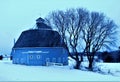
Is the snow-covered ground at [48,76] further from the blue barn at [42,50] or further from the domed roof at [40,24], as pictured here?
the domed roof at [40,24]

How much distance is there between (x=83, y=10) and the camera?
44.4 metres

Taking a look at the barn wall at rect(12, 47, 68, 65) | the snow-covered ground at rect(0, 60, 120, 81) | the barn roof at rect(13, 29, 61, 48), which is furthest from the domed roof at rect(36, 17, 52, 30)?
the snow-covered ground at rect(0, 60, 120, 81)

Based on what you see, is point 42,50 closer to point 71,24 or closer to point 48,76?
point 71,24

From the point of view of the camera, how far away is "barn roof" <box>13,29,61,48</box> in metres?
47.4

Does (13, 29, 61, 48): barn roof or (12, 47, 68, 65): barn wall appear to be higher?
(13, 29, 61, 48): barn roof

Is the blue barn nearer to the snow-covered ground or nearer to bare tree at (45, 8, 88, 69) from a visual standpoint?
bare tree at (45, 8, 88, 69)

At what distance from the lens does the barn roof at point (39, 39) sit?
47.4 meters

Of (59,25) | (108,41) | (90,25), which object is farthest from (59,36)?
(108,41)

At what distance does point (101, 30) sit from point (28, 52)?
14.9 m

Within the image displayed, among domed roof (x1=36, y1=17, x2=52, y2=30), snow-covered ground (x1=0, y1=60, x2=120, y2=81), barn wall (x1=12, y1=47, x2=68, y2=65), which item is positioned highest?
domed roof (x1=36, y1=17, x2=52, y2=30)

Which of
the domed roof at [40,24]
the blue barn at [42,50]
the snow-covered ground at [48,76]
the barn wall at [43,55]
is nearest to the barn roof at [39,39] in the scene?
the blue barn at [42,50]

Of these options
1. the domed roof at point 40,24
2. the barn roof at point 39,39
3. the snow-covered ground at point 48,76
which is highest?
the domed roof at point 40,24

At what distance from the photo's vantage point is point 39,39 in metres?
50.7

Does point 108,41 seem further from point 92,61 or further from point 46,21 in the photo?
point 46,21
